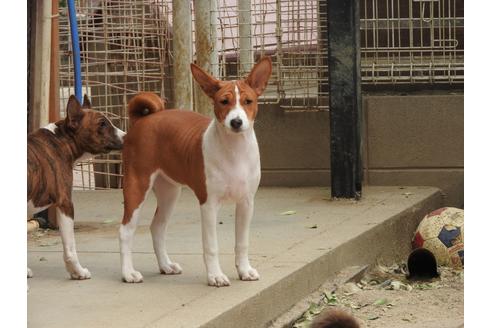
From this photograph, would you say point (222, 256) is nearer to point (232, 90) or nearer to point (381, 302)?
point (381, 302)

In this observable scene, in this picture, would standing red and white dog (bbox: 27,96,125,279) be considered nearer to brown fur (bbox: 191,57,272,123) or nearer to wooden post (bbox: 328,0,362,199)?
brown fur (bbox: 191,57,272,123)

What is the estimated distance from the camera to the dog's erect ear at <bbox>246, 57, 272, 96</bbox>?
6.12 m

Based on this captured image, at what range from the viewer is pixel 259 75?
242 inches

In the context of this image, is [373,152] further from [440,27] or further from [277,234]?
[277,234]

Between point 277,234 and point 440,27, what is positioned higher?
point 440,27

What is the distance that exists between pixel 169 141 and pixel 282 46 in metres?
3.96

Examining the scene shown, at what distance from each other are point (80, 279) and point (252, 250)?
4.25 feet

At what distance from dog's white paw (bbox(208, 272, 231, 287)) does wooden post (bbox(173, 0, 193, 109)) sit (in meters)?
4.26

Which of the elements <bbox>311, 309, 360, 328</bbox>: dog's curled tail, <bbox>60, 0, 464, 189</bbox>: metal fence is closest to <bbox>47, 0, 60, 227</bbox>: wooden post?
<bbox>60, 0, 464, 189</bbox>: metal fence

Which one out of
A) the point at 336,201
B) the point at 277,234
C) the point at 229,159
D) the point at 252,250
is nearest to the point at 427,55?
the point at 336,201

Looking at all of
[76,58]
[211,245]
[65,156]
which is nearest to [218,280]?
[211,245]

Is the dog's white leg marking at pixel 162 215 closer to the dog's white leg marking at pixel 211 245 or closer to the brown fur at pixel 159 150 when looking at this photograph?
the brown fur at pixel 159 150

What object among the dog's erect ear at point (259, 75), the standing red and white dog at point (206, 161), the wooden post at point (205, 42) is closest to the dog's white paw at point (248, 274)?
the standing red and white dog at point (206, 161)

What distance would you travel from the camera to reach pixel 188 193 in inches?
402
